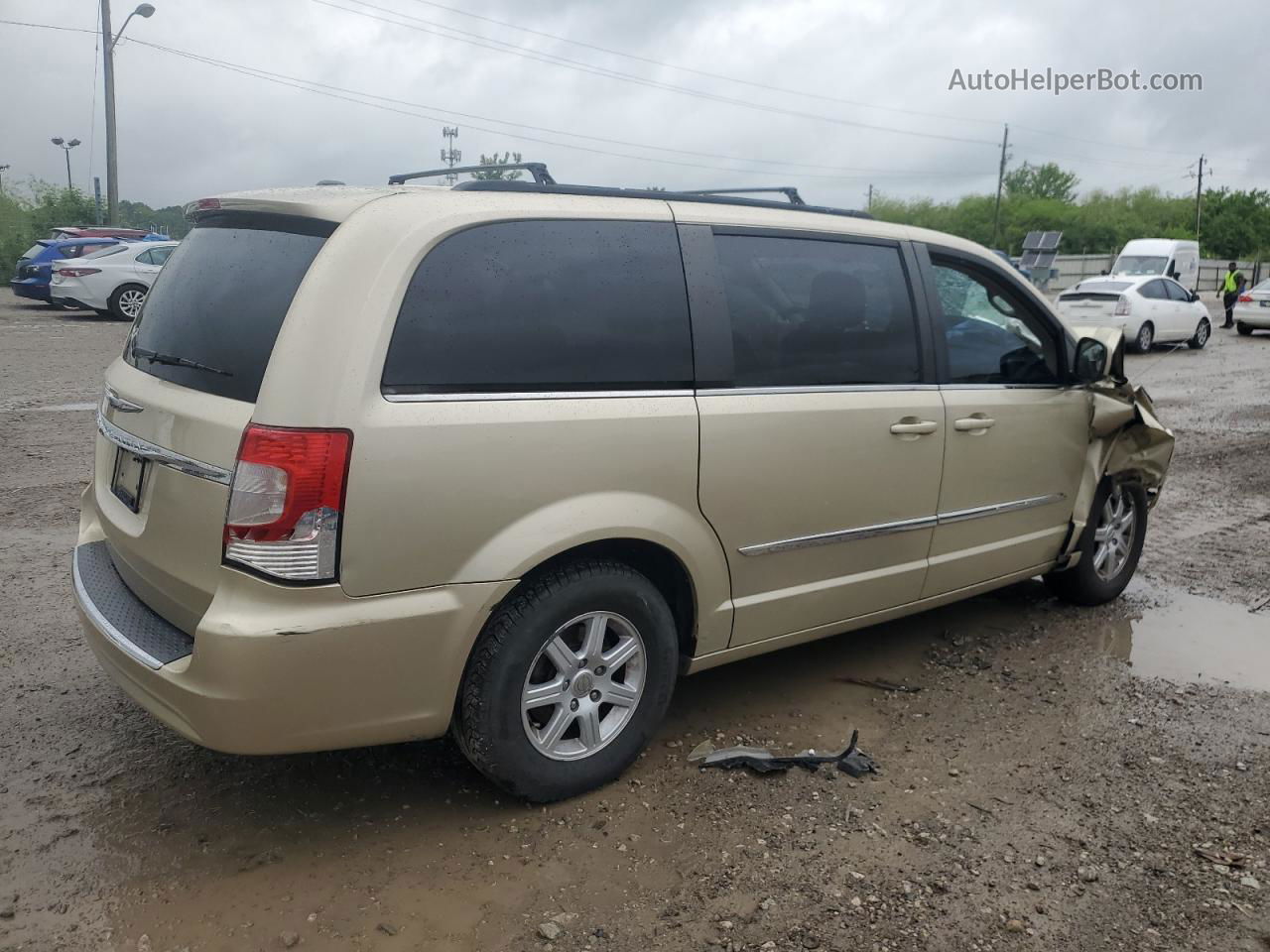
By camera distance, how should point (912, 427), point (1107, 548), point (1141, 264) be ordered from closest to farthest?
1. point (912, 427)
2. point (1107, 548)
3. point (1141, 264)

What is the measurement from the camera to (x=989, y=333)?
4.48 meters

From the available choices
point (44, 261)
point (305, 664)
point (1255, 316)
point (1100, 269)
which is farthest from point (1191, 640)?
point (1100, 269)

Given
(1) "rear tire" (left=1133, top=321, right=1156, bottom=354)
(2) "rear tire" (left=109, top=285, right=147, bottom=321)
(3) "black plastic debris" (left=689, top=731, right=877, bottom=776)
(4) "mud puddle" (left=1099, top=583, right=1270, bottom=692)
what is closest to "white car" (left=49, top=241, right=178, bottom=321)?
(2) "rear tire" (left=109, top=285, right=147, bottom=321)

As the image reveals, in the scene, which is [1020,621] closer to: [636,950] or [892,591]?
[892,591]

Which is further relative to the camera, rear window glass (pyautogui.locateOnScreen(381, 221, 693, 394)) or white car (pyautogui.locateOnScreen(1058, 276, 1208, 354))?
white car (pyautogui.locateOnScreen(1058, 276, 1208, 354))

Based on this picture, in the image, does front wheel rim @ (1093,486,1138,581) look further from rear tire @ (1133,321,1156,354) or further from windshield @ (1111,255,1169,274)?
windshield @ (1111,255,1169,274)

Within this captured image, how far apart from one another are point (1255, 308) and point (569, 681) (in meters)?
24.7

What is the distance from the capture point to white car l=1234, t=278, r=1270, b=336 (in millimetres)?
22984

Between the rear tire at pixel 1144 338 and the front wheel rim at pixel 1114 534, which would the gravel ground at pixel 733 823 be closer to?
the front wheel rim at pixel 1114 534

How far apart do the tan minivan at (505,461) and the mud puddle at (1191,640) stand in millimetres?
1362

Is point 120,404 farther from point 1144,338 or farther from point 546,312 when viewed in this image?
point 1144,338

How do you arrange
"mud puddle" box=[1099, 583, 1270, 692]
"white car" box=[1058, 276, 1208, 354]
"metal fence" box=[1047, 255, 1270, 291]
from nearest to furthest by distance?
"mud puddle" box=[1099, 583, 1270, 692], "white car" box=[1058, 276, 1208, 354], "metal fence" box=[1047, 255, 1270, 291]

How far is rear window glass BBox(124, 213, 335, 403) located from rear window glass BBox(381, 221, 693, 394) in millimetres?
364

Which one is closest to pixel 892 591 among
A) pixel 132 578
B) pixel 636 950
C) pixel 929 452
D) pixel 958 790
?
pixel 929 452
